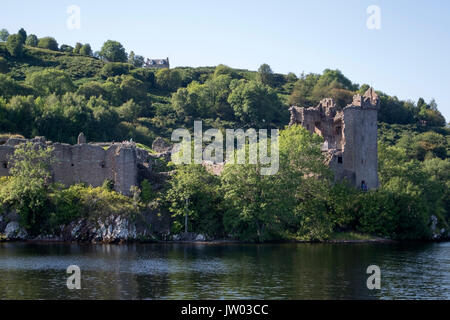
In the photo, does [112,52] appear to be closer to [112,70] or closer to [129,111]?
[112,70]

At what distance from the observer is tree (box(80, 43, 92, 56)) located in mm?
149450

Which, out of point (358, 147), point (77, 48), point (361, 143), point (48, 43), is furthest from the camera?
point (77, 48)

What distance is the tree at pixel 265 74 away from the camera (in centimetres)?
14800

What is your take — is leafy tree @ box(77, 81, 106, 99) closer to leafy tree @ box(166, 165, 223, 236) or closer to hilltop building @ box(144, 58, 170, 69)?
leafy tree @ box(166, 165, 223, 236)

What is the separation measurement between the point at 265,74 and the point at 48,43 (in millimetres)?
46948

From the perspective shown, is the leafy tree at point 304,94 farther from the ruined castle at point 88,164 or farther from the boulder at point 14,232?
the boulder at point 14,232

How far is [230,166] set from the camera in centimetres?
5938

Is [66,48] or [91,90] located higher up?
[66,48]

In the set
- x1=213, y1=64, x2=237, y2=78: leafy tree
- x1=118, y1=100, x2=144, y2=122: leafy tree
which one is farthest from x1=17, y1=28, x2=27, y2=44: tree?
x1=118, y1=100, x2=144, y2=122: leafy tree

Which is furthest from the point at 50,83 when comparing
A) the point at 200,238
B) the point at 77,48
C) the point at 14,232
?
the point at 77,48

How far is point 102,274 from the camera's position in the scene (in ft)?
127

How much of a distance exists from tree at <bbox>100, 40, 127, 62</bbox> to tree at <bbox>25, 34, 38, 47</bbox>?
1427 cm

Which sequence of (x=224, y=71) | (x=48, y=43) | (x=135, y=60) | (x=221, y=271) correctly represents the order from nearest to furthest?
(x=221, y=271)
(x=224, y=71)
(x=48, y=43)
(x=135, y=60)

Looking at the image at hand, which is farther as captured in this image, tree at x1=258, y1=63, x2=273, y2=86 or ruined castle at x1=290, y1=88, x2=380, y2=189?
tree at x1=258, y1=63, x2=273, y2=86
